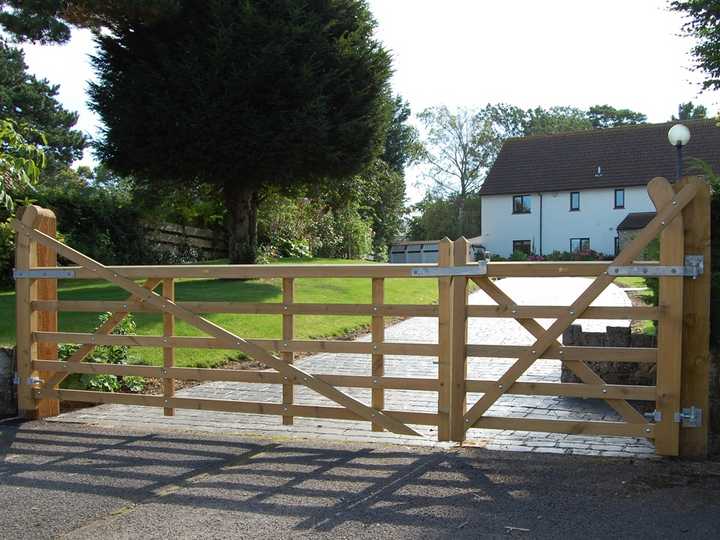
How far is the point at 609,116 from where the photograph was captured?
288ft

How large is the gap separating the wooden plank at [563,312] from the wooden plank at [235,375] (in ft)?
2.52

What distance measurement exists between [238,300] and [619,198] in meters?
38.1

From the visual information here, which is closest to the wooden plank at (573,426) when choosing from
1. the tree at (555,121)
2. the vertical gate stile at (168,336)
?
the vertical gate stile at (168,336)

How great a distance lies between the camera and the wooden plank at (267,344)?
6.20 metres

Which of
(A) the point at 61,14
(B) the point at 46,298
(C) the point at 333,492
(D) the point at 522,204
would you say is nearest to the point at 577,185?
(D) the point at 522,204

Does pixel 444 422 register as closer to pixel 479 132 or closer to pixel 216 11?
pixel 216 11

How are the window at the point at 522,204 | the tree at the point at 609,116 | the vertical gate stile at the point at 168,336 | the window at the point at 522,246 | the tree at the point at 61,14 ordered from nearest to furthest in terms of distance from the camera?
the vertical gate stile at the point at 168,336
the tree at the point at 61,14
the window at the point at 522,246
the window at the point at 522,204
the tree at the point at 609,116

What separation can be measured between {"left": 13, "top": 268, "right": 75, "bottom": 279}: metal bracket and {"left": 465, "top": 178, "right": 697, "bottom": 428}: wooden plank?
13.4 feet

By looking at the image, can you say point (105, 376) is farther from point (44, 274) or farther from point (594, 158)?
point (594, 158)

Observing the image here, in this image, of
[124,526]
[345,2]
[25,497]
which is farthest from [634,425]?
[345,2]

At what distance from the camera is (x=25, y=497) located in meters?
4.93

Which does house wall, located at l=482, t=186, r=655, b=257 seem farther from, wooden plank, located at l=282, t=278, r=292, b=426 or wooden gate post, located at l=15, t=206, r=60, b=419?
wooden gate post, located at l=15, t=206, r=60, b=419

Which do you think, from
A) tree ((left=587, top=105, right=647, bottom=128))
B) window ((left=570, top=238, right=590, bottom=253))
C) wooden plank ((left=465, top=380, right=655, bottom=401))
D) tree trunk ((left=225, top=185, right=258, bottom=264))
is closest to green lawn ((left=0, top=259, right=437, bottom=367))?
tree trunk ((left=225, top=185, right=258, bottom=264))

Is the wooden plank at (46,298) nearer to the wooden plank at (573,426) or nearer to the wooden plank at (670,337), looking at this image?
the wooden plank at (573,426)
